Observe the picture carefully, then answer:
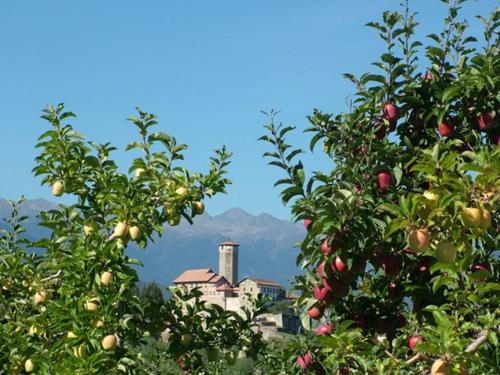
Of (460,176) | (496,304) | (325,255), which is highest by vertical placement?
(460,176)

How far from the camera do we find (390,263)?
480 centimetres

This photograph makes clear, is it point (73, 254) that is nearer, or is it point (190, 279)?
point (73, 254)

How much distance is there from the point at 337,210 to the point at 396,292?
4.38 feet

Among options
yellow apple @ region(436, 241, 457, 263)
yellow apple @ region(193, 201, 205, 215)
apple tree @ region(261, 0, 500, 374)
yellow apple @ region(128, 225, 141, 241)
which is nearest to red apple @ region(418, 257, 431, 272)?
apple tree @ region(261, 0, 500, 374)

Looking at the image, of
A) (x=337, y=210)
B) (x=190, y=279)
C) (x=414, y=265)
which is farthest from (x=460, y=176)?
(x=190, y=279)

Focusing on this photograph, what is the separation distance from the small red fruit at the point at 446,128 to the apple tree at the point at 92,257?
2019 mm

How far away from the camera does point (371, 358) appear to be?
4.53 m

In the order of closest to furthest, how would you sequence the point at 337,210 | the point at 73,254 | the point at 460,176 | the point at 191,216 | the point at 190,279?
the point at 460,176 → the point at 337,210 → the point at 73,254 → the point at 191,216 → the point at 190,279

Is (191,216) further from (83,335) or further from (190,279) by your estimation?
(190,279)

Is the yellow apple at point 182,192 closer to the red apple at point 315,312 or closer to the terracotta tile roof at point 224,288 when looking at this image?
the red apple at point 315,312

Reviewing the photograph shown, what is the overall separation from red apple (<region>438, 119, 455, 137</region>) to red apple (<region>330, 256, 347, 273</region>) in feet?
4.27

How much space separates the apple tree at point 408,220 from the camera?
3592 mm

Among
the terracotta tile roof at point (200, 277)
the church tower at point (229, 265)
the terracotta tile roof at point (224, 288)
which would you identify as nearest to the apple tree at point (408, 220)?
the terracotta tile roof at point (224, 288)

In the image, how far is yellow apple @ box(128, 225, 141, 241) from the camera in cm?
579
